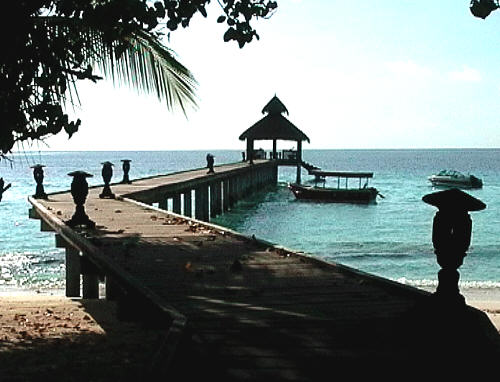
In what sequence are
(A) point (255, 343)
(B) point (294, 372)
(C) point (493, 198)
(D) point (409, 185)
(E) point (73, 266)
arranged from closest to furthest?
(B) point (294, 372) → (A) point (255, 343) → (E) point (73, 266) → (C) point (493, 198) → (D) point (409, 185)

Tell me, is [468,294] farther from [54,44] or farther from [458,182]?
[458,182]

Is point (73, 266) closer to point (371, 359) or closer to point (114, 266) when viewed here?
point (114, 266)

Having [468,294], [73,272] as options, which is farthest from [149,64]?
[468,294]

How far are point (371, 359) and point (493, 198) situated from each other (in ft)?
163

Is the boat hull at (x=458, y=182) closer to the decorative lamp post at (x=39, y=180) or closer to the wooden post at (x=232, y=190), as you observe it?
the wooden post at (x=232, y=190)

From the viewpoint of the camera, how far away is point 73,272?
1374 centimetres

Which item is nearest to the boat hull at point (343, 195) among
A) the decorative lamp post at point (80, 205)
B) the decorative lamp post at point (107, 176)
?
the decorative lamp post at point (107, 176)

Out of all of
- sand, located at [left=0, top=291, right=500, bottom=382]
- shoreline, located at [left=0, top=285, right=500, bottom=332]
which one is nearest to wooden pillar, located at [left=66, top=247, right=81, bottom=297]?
shoreline, located at [left=0, top=285, right=500, bottom=332]

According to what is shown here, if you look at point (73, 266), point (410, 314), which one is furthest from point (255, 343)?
point (73, 266)

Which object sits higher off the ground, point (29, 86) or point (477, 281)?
point (29, 86)

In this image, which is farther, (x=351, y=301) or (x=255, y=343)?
(x=351, y=301)

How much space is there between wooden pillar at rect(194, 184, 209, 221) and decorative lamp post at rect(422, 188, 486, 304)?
23998 millimetres

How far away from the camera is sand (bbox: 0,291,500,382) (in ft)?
20.3

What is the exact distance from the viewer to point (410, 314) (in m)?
4.74
